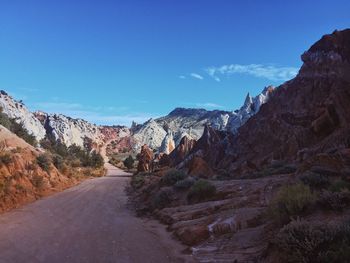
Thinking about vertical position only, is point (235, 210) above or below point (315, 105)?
below

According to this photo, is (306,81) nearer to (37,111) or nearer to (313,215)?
(313,215)

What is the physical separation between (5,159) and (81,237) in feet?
46.3

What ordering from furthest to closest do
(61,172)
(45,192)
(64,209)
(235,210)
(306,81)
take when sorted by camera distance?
(306,81)
(61,172)
(45,192)
(64,209)
(235,210)

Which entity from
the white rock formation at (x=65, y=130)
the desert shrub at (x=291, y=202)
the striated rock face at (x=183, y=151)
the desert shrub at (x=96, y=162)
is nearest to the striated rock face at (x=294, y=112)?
the striated rock face at (x=183, y=151)

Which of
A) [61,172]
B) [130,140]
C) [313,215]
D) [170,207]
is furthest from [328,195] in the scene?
[130,140]

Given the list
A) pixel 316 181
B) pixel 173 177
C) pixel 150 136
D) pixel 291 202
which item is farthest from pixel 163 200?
pixel 150 136

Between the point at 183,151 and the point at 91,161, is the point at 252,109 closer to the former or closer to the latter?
the point at 183,151

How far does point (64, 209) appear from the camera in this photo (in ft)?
66.6

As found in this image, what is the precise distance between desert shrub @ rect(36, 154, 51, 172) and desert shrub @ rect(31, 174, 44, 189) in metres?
2.36

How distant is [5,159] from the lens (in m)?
24.9

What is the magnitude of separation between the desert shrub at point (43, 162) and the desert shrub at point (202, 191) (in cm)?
1659

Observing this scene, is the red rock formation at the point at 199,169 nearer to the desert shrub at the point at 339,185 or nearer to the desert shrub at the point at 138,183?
the desert shrub at the point at 138,183

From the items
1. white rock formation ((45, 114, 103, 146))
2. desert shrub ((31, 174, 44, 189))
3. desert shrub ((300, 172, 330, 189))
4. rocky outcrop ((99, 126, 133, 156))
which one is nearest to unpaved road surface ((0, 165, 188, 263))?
desert shrub ((300, 172, 330, 189))

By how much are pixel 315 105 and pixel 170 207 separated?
100 ft
